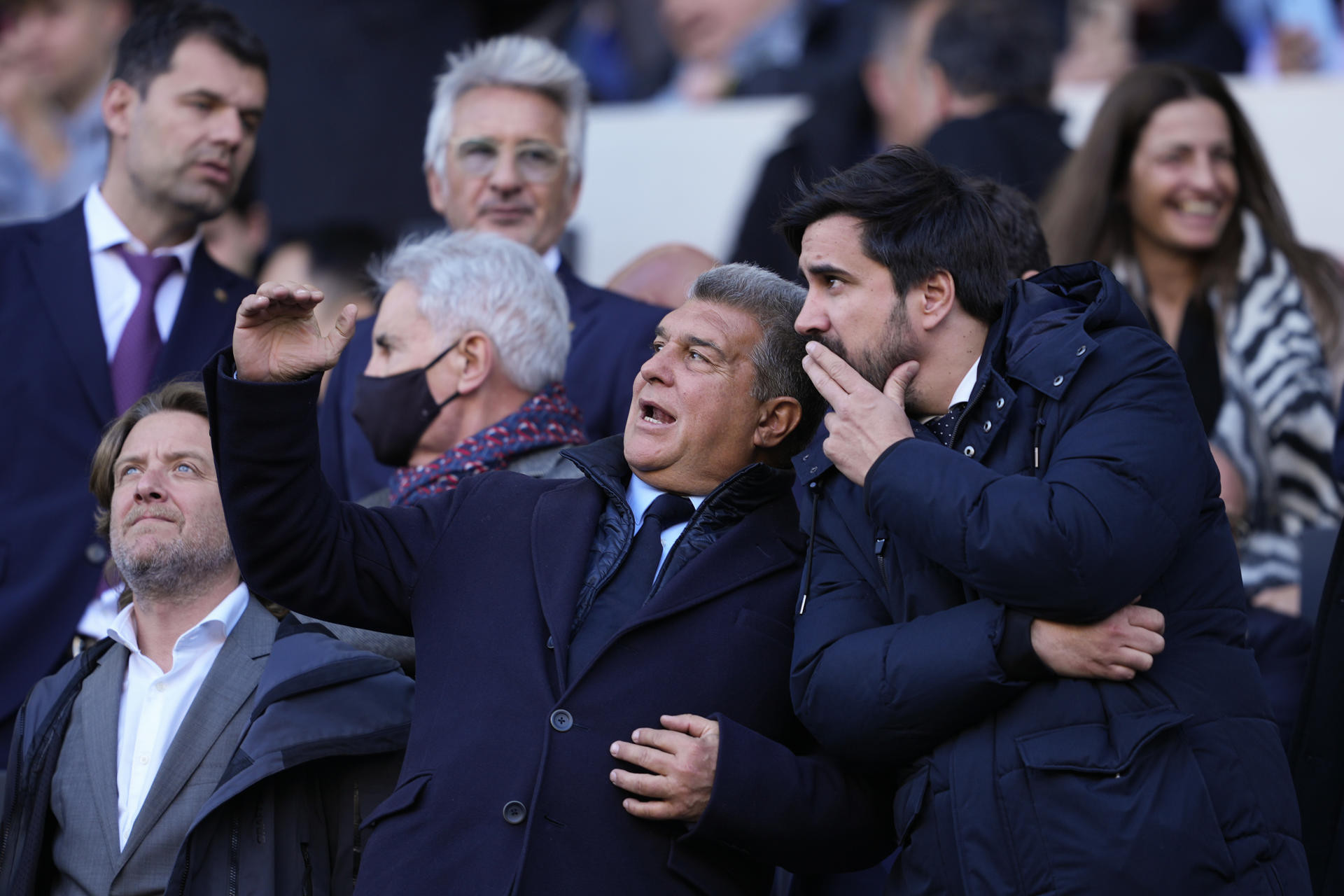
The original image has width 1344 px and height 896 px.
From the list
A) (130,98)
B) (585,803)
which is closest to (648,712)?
(585,803)

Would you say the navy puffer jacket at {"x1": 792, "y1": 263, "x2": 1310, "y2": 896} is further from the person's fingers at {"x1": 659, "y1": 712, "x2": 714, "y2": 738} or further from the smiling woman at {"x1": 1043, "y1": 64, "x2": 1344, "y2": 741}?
the smiling woman at {"x1": 1043, "y1": 64, "x2": 1344, "y2": 741}

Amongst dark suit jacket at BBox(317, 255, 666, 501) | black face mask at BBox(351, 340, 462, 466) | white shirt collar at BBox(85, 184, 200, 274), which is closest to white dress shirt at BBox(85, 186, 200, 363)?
white shirt collar at BBox(85, 184, 200, 274)

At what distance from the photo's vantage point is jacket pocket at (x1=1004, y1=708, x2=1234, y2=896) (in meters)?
2.42

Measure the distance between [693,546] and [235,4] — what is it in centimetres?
614

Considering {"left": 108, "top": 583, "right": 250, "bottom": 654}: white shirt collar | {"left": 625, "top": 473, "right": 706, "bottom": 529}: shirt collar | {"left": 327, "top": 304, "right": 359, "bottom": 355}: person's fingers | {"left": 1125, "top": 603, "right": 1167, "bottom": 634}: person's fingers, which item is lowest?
{"left": 108, "top": 583, "right": 250, "bottom": 654}: white shirt collar

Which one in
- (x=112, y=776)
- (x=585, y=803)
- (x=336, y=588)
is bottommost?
(x=112, y=776)

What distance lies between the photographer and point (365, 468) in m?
4.29

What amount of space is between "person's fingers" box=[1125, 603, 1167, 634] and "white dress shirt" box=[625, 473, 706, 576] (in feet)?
3.02

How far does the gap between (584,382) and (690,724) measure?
1709mm

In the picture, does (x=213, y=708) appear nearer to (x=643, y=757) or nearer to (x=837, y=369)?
(x=643, y=757)

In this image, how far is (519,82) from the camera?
4.89 m

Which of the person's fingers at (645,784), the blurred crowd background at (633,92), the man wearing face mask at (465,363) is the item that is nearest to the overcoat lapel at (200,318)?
the man wearing face mask at (465,363)

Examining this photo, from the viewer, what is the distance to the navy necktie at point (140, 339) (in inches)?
166

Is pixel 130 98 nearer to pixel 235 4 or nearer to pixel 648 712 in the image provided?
pixel 648 712
